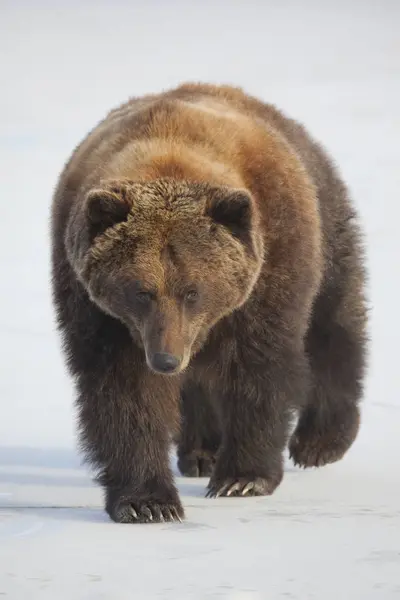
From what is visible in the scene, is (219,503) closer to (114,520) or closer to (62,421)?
(114,520)

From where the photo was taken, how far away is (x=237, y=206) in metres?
7.93

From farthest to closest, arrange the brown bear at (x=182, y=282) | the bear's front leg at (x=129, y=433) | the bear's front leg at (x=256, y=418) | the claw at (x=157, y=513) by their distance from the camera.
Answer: the bear's front leg at (x=256, y=418) → the bear's front leg at (x=129, y=433) → the claw at (x=157, y=513) → the brown bear at (x=182, y=282)

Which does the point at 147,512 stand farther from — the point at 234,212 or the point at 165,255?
→ the point at 234,212

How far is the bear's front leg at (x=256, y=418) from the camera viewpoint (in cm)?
870

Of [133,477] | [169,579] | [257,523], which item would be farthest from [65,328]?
[169,579]

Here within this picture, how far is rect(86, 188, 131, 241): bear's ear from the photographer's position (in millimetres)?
7793

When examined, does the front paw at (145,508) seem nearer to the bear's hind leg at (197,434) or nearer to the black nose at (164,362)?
the black nose at (164,362)

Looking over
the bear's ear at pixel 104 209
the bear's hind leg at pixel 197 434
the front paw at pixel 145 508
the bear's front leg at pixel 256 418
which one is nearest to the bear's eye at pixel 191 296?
the bear's ear at pixel 104 209

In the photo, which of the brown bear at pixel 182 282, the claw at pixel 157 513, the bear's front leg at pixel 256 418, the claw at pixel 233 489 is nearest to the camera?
the brown bear at pixel 182 282

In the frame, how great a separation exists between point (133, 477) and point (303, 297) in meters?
1.38

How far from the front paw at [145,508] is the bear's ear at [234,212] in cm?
137

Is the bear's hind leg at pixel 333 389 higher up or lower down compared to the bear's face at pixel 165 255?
lower down

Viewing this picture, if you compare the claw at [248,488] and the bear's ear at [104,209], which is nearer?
the bear's ear at [104,209]

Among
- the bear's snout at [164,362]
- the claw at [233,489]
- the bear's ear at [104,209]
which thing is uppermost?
the bear's ear at [104,209]
